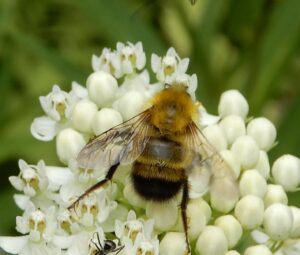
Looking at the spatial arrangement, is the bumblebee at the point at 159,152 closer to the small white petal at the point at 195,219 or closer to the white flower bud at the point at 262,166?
the small white petal at the point at 195,219

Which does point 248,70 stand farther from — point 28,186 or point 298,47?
point 28,186

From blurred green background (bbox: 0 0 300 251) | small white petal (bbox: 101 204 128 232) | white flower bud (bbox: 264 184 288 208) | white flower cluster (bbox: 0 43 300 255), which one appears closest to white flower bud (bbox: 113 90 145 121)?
white flower cluster (bbox: 0 43 300 255)

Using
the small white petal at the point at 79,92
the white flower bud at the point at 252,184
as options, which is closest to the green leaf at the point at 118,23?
the small white petal at the point at 79,92

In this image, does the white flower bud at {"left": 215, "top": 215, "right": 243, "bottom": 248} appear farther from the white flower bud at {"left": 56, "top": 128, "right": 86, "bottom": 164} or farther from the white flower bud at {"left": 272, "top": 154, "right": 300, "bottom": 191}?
the white flower bud at {"left": 56, "top": 128, "right": 86, "bottom": 164}

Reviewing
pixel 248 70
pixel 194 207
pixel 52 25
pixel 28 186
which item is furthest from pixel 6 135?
pixel 194 207

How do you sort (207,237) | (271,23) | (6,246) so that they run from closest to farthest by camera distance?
1. (207,237)
2. (6,246)
3. (271,23)

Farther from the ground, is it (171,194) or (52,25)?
(52,25)
